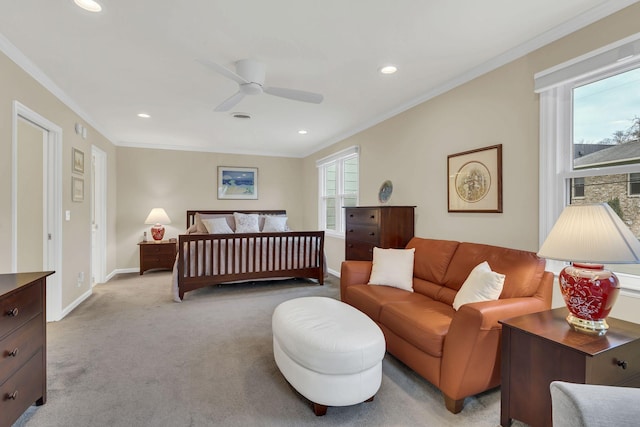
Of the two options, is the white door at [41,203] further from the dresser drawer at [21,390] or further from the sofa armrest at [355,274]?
the sofa armrest at [355,274]

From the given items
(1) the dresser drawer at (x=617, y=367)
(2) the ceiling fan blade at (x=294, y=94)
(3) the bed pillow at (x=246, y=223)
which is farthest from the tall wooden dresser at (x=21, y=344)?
(3) the bed pillow at (x=246, y=223)

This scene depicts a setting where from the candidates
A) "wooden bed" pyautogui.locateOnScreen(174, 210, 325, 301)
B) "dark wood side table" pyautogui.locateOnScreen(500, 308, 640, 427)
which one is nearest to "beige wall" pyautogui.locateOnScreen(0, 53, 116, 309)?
"wooden bed" pyautogui.locateOnScreen(174, 210, 325, 301)

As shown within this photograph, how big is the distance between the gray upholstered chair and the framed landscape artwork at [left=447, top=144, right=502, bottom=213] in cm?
199

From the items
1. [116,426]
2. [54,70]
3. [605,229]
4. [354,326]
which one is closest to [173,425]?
[116,426]

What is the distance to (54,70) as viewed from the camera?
278 centimetres

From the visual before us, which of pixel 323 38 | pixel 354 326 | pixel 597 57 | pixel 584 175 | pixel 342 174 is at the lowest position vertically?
pixel 354 326

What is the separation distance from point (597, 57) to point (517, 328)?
69.8 inches

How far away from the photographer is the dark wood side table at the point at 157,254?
5.41 metres

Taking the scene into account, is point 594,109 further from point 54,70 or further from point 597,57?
point 54,70

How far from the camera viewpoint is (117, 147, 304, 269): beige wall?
5719 mm

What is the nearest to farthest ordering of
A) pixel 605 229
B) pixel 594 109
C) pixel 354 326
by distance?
pixel 605 229, pixel 354 326, pixel 594 109

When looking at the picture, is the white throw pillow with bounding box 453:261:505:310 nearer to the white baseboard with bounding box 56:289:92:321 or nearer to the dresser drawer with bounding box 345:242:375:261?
the dresser drawer with bounding box 345:242:375:261

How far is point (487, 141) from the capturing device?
2.68 metres

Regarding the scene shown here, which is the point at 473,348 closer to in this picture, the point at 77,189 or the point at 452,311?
the point at 452,311
